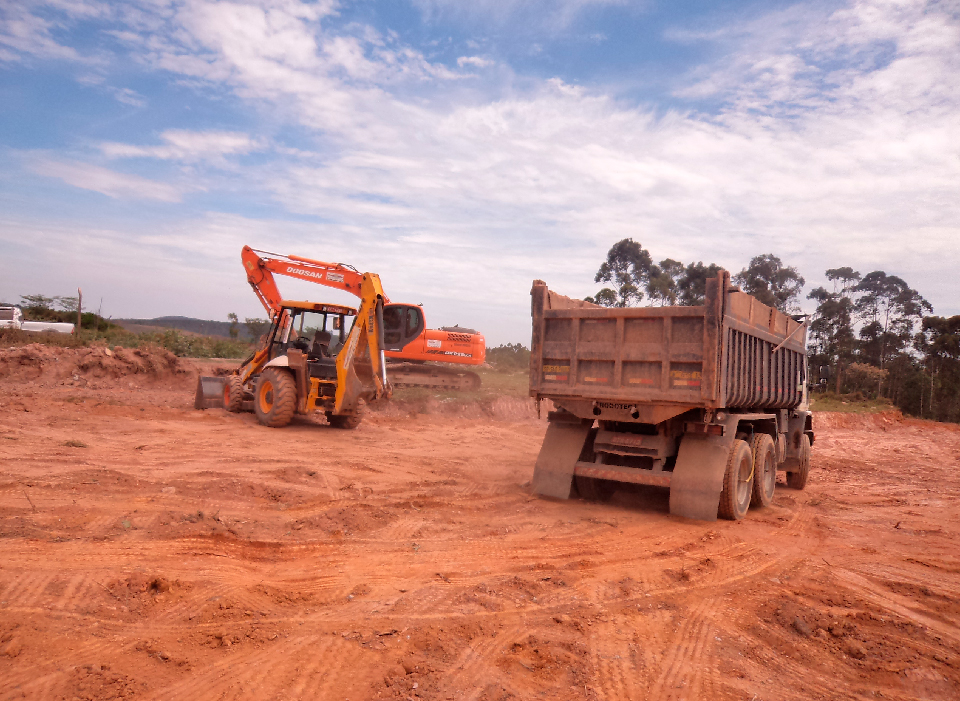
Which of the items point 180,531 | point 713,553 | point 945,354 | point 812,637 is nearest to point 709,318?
point 713,553

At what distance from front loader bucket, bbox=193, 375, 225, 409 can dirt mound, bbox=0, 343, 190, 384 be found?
5.90 m

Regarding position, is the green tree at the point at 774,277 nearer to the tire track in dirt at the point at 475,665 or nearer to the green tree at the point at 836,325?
the green tree at the point at 836,325

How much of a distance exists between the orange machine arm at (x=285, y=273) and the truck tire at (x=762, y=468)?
305 inches

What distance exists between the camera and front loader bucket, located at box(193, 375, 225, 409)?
46.5 ft

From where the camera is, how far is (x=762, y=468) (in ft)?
26.6

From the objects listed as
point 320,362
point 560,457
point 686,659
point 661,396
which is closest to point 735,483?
point 661,396

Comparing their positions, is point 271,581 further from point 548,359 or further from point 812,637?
point 548,359

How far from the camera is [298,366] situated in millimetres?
12711

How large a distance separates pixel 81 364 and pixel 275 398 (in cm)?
961

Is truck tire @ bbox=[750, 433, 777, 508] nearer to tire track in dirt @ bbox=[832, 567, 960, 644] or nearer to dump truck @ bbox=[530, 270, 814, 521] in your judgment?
dump truck @ bbox=[530, 270, 814, 521]

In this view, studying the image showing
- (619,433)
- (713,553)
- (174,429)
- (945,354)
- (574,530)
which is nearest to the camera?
(713,553)

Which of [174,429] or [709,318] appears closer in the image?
[709,318]

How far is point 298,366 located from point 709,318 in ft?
27.6

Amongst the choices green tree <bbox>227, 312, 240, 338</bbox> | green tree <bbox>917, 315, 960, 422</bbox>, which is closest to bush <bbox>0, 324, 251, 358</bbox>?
green tree <bbox>227, 312, 240, 338</bbox>
